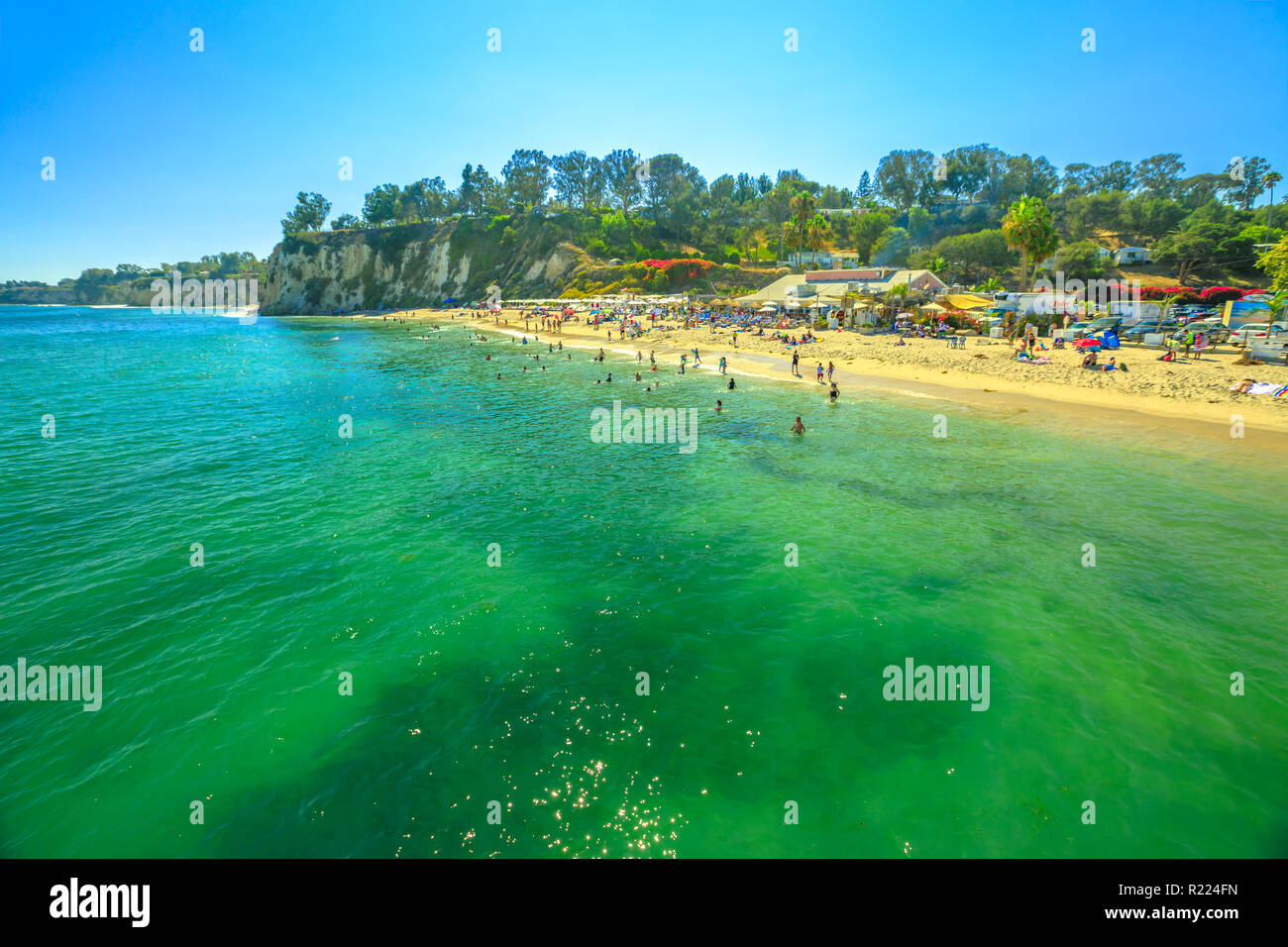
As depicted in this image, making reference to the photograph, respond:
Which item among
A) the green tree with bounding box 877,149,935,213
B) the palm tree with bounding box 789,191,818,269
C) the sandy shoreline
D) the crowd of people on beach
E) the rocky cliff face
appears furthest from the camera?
the green tree with bounding box 877,149,935,213

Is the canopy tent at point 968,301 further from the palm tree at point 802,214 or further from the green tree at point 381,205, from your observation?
the green tree at point 381,205

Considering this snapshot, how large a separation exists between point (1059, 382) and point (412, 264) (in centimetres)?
14944

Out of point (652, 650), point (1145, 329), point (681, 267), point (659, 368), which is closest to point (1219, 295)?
point (1145, 329)

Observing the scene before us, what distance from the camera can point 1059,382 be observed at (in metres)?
39.0

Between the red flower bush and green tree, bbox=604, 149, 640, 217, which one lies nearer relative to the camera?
the red flower bush

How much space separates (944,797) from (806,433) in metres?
24.4

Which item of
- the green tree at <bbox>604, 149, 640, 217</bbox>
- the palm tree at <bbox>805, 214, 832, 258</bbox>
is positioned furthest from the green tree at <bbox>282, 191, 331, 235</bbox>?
the palm tree at <bbox>805, 214, 832, 258</bbox>

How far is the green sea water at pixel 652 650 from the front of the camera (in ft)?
32.5

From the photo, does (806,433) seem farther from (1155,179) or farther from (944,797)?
(1155,179)

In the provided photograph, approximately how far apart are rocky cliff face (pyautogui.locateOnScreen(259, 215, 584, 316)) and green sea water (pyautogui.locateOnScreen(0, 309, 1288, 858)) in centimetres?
11387

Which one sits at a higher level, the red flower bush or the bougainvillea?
the bougainvillea

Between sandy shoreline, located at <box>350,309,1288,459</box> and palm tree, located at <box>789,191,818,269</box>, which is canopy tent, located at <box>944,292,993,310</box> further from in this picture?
palm tree, located at <box>789,191,818,269</box>

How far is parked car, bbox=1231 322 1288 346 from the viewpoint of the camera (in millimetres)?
39631
